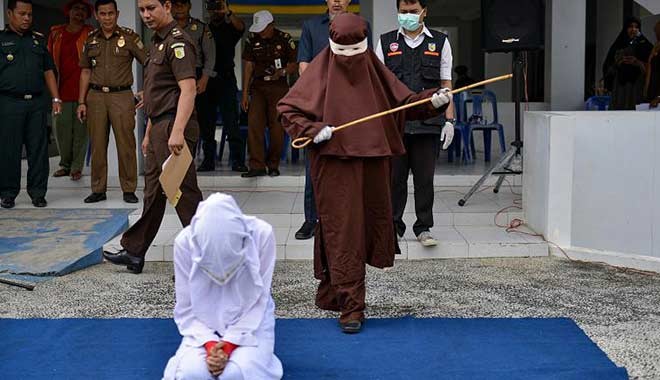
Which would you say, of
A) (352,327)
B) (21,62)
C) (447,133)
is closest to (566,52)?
(447,133)

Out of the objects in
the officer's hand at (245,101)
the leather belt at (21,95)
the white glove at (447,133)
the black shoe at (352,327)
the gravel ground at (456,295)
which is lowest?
the gravel ground at (456,295)

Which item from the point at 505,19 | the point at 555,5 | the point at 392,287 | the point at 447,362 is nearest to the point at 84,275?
the point at 392,287

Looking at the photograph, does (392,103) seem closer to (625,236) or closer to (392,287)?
(392,287)

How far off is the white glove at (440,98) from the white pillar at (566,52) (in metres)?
6.23

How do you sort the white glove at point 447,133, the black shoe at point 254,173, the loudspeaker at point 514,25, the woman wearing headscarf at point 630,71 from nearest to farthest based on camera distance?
the white glove at point 447,133 → the loudspeaker at point 514,25 → the black shoe at point 254,173 → the woman wearing headscarf at point 630,71

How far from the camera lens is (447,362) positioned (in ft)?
14.0

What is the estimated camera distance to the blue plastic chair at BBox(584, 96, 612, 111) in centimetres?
1066

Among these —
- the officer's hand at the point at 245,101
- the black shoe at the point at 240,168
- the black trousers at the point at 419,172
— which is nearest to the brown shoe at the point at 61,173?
the black shoe at the point at 240,168

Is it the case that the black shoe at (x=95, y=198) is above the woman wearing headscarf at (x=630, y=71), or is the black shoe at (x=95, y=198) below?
below

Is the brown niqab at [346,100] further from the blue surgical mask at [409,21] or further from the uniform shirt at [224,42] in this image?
the uniform shirt at [224,42]

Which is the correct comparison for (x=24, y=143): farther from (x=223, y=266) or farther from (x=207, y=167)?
(x=223, y=266)

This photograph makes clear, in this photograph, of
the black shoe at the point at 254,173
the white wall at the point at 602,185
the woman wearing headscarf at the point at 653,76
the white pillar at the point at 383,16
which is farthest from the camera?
the woman wearing headscarf at the point at 653,76

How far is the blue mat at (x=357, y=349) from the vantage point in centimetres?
411

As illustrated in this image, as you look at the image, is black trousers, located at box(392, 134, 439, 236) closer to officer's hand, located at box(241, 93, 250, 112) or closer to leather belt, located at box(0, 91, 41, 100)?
officer's hand, located at box(241, 93, 250, 112)
